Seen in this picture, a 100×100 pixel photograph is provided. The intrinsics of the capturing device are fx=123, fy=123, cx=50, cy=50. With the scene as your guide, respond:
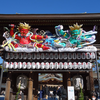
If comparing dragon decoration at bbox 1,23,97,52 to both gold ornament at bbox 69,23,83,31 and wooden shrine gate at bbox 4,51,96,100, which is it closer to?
gold ornament at bbox 69,23,83,31

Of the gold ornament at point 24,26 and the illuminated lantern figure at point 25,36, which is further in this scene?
the illuminated lantern figure at point 25,36

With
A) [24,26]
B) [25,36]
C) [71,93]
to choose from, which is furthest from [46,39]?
[71,93]

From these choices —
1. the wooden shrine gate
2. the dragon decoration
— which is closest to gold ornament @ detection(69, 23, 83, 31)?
the dragon decoration

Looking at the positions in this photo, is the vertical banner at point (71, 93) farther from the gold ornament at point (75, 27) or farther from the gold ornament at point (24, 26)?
the gold ornament at point (24, 26)

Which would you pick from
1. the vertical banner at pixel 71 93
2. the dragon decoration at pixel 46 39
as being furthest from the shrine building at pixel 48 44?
the vertical banner at pixel 71 93

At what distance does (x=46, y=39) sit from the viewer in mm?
10203

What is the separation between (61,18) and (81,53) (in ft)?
10.5

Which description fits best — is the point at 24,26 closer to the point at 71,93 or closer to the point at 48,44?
the point at 48,44

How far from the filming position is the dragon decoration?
9703mm

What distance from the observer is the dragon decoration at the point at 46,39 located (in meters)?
9.70

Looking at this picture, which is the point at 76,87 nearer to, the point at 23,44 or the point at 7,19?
the point at 23,44

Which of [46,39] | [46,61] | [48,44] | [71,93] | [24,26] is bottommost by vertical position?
[71,93]

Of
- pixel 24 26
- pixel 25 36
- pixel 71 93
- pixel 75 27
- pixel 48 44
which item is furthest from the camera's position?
pixel 25 36

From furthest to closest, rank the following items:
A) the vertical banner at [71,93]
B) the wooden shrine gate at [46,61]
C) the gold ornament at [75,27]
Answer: the wooden shrine gate at [46,61]
the gold ornament at [75,27]
the vertical banner at [71,93]
